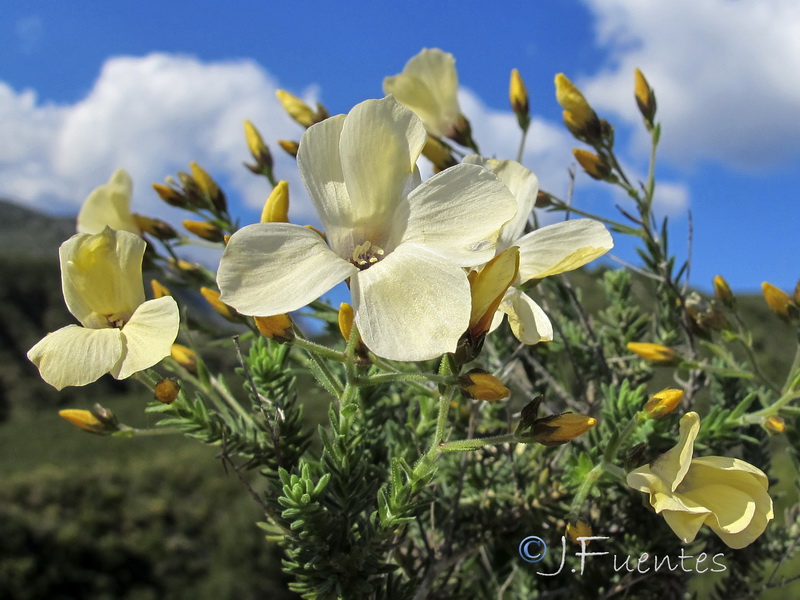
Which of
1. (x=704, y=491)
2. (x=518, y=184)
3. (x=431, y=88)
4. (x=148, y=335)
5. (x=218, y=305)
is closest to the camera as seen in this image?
(x=148, y=335)

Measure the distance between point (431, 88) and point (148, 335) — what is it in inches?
48.1

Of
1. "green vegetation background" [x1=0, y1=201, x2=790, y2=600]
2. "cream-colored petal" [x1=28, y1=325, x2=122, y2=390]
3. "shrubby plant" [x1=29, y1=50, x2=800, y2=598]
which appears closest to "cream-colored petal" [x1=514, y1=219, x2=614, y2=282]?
"shrubby plant" [x1=29, y1=50, x2=800, y2=598]

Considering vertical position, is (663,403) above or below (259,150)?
below

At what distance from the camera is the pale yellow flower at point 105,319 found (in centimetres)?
95

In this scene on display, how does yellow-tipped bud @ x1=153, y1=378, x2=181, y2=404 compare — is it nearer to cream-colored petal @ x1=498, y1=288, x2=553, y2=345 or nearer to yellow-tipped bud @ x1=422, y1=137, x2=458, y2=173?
cream-colored petal @ x1=498, y1=288, x2=553, y2=345

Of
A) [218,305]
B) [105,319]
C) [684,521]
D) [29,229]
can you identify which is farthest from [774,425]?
[29,229]

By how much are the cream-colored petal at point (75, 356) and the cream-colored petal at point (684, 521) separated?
86 centimetres

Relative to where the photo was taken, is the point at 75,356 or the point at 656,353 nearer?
the point at 75,356

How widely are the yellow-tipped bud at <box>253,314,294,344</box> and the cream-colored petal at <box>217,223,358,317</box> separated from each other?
0.11 m

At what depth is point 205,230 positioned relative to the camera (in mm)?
1899

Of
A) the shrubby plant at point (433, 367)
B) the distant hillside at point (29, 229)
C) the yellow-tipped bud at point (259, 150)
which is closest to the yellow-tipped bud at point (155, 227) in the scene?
the shrubby plant at point (433, 367)

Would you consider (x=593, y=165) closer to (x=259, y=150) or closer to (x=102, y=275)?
(x=259, y=150)

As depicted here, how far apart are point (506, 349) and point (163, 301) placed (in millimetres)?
1215

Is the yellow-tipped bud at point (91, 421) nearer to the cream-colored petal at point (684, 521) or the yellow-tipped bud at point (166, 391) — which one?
the yellow-tipped bud at point (166, 391)
